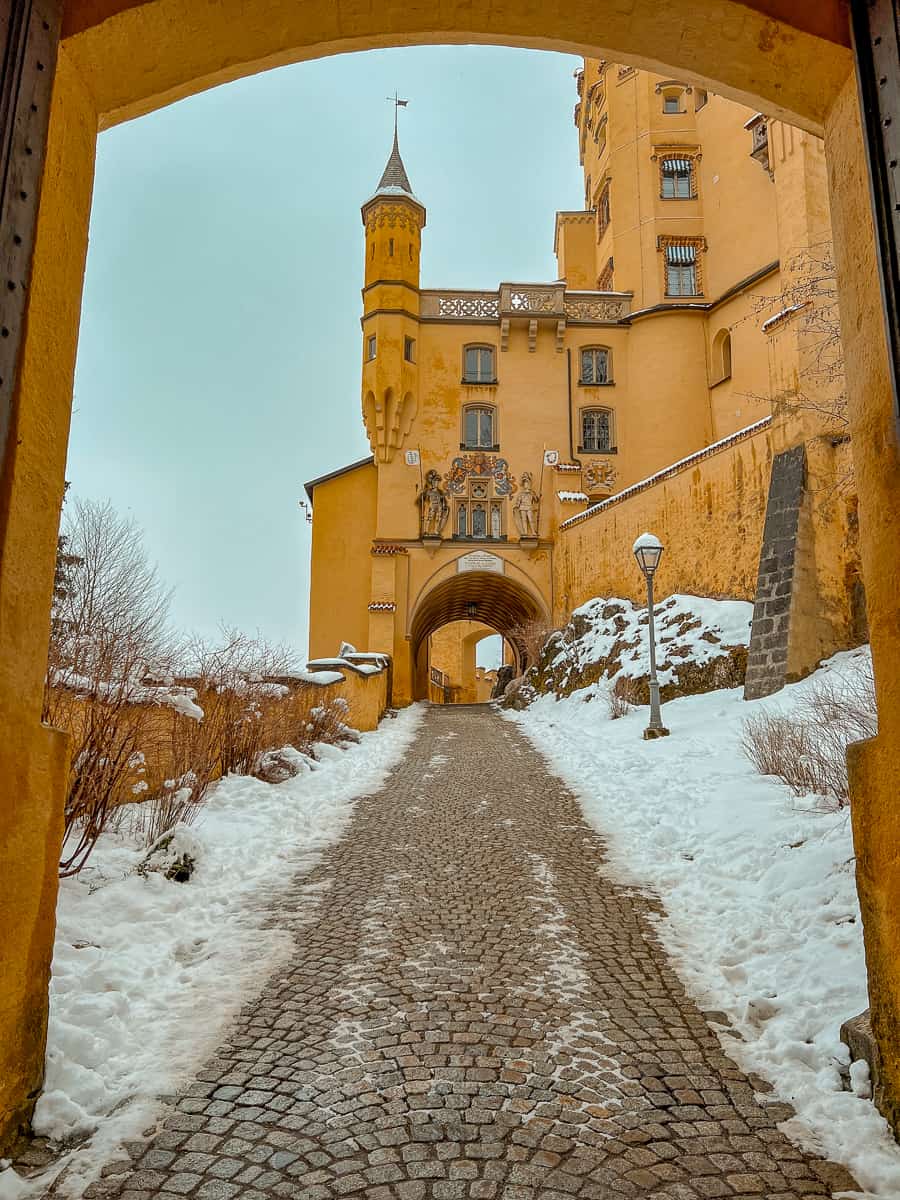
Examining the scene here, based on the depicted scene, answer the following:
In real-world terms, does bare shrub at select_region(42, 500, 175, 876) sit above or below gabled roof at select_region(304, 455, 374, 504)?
below

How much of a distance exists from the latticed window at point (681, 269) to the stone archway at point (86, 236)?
25.8m

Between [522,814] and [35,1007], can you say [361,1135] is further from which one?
[522,814]

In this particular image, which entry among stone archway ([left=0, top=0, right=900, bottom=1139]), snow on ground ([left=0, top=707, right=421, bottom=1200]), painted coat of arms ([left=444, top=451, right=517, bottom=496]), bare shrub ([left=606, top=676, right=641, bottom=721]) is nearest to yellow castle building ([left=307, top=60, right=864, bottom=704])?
painted coat of arms ([left=444, top=451, right=517, bottom=496])

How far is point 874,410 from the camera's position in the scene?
9.39ft

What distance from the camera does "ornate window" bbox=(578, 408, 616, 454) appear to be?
2705 cm

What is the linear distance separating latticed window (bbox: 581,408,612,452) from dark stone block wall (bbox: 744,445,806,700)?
1396cm

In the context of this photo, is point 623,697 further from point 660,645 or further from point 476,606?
point 476,606

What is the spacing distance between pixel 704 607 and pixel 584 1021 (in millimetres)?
12900

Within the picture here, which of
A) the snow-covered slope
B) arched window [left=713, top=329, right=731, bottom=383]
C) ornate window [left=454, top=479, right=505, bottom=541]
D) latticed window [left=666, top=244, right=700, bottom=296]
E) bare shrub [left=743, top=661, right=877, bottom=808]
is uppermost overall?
latticed window [left=666, top=244, right=700, bottom=296]

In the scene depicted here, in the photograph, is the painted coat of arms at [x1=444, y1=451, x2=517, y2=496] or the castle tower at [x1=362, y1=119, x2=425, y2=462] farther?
the painted coat of arms at [x1=444, y1=451, x2=517, y2=496]

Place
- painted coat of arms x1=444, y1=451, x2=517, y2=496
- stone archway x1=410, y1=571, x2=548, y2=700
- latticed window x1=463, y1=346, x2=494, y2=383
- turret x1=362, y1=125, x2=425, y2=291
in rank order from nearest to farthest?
1. stone archway x1=410, y1=571, x2=548, y2=700
2. painted coat of arms x1=444, y1=451, x2=517, y2=496
3. turret x1=362, y1=125, x2=425, y2=291
4. latticed window x1=463, y1=346, x2=494, y2=383

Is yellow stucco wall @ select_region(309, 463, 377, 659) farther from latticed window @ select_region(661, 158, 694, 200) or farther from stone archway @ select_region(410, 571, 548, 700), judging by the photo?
latticed window @ select_region(661, 158, 694, 200)

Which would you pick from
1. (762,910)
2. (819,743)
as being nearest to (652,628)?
(819,743)

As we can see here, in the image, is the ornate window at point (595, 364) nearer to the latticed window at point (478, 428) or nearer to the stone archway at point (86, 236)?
the latticed window at point (478, 428)
